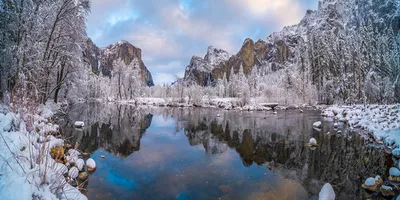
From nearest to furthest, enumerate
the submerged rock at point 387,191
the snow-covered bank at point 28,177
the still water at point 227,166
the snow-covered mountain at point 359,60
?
1. the snow-covered bank at point 28,177
2. the submerged rock at point 387,191
3. the still water at point 227,166
4. the snow-covered mountain at point 359,60

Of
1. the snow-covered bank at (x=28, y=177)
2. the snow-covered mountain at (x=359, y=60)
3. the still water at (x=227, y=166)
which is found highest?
the snow-covered mountain at (x=359, y=60)

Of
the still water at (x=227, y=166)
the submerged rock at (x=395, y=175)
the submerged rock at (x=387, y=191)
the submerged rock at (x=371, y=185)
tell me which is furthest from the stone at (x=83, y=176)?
the submerged rock at (x=395, y=175)

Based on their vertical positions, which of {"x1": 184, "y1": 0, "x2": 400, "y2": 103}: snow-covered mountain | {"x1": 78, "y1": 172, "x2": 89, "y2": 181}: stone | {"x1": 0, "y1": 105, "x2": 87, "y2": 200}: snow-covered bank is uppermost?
{"x1": 184, "y1": 0, "x2": 400, "y2": 103}: snow-covered mountain

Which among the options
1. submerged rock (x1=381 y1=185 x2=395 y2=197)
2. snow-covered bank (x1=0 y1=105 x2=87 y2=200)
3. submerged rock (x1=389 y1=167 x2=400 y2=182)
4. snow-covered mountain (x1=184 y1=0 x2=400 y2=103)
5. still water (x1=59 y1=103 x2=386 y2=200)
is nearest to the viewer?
snow-covered bank (x1=0 y1=105 x2=87 y2=200)

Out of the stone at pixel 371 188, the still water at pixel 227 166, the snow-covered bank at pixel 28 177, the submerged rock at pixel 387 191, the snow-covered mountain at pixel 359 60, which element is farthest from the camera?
the snow-covered mountain at pixel 359 60

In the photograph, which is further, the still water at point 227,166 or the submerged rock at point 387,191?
the still water at point 227,166

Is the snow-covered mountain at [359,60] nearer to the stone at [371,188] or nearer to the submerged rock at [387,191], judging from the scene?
the stone at [371,188]

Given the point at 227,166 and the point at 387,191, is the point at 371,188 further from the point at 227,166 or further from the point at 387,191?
the point at 227,166

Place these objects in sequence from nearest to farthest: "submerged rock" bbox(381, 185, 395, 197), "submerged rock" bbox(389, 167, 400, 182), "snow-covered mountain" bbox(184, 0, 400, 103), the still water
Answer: "submerged rock" bbox(381, 185, 395, 197) < the still water < "submerged rock" bbox(389, 167, 400, 182) < "snow-covered mountain" bbox(184, 0, 400, 103)

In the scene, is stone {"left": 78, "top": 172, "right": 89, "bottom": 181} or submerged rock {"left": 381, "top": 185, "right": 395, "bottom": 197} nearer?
submerged rock {"left": 381, "top": 185, "right": 395, "bottom": 197}

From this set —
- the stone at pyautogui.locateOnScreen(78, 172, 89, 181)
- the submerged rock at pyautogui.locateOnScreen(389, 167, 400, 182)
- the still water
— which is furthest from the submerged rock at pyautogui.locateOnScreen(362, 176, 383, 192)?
the stone at pyautogui.locateOnScreen(78, 172, 89, 181)

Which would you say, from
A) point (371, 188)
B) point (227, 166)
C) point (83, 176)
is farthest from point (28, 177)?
point (371, 188)

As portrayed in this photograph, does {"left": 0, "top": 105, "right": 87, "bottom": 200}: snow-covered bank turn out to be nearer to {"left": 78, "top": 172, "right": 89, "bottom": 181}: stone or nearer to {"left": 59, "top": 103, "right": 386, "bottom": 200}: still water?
{"left": 59, "top": 103, "right": 386, "bottom": 200}: still water

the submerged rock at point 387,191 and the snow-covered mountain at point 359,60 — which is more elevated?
the snow-covered mountain at point 359,60
